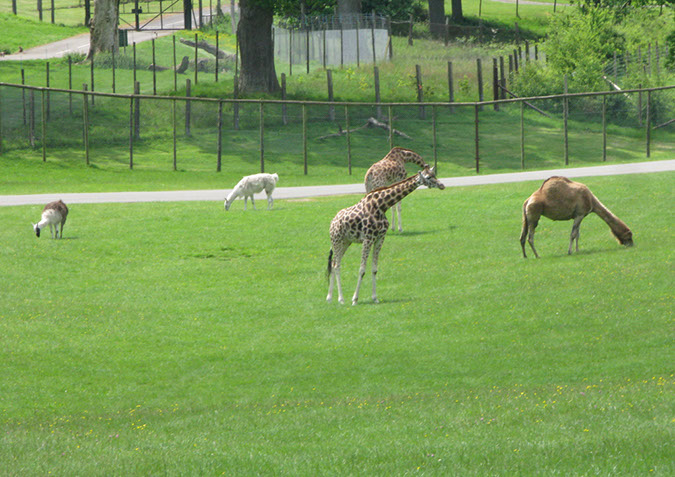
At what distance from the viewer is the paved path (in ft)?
125

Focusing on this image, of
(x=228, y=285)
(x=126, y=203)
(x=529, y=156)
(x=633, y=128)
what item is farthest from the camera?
(x=633, y=128)

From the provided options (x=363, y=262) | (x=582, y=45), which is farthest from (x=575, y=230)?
(x=582, y=45)

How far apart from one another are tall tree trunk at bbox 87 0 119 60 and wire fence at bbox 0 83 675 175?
13.9m

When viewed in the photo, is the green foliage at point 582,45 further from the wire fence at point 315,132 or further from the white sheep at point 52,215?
the white sheep at point 52,215

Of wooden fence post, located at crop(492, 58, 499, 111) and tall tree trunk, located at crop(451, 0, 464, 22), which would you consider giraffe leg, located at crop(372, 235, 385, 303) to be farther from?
tall tree trunk, located at crop(451, 0, 464, 22)

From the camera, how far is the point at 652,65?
2744 inches

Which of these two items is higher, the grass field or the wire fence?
the wire fence

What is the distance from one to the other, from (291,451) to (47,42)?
264ft

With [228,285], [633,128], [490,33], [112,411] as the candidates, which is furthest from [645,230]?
[490,33]

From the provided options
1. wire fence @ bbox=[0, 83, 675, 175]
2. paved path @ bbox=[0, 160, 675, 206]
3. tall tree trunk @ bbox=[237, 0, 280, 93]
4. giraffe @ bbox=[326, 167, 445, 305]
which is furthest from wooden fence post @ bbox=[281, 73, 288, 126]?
giraffe @ bbox=[326, 167, 445, 305]

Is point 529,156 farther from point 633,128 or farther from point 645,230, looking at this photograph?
point 645,230

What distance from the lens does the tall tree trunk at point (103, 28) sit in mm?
73250

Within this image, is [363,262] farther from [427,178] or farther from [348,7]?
[348,7]

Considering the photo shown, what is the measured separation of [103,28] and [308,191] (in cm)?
3875
